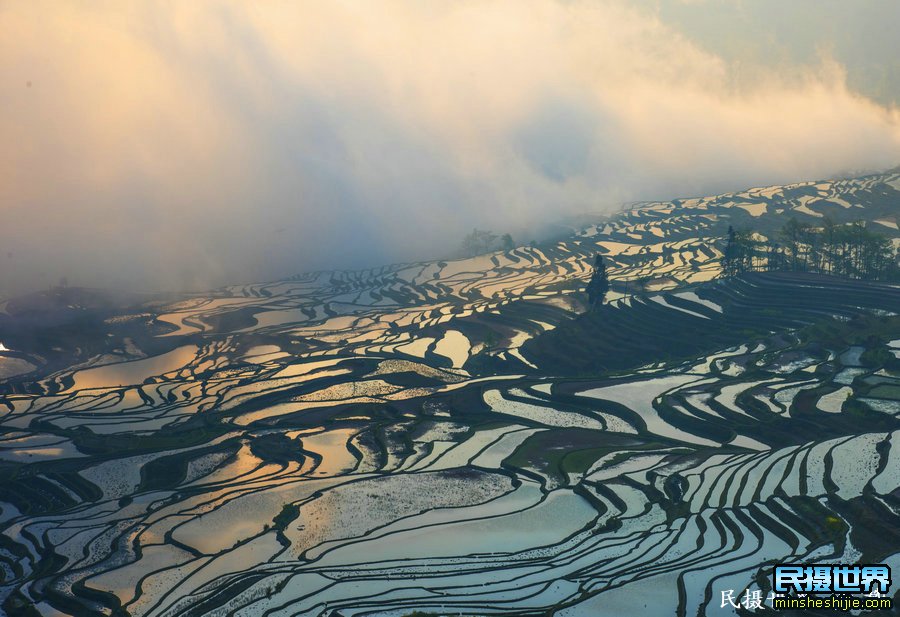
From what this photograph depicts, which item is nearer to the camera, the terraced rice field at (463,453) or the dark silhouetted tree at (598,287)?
the terraced rice field at (463,453)

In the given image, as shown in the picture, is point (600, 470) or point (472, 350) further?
point (472, 350)

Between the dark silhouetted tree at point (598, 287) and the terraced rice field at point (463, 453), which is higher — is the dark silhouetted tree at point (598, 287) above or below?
above

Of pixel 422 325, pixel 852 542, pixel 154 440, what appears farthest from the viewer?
pixel 422 325

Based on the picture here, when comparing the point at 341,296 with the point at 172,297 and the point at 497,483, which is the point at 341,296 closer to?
the point at 172,297

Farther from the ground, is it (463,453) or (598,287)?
(598,287)

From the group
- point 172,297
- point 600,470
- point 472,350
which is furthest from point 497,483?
point 172,297

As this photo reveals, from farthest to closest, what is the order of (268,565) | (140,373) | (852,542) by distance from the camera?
(140,373), (268,565), (852,542)

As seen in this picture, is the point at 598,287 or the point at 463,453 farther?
the point at 598,287
